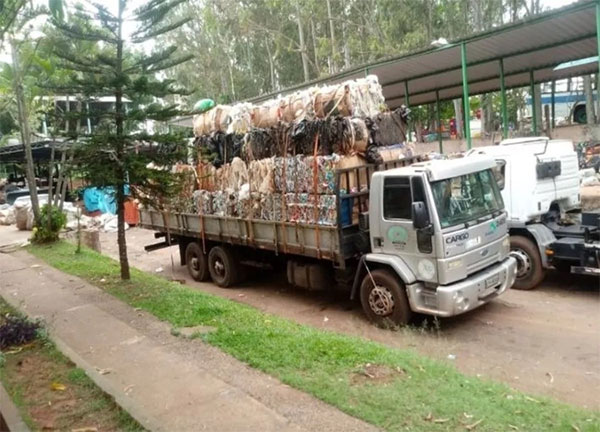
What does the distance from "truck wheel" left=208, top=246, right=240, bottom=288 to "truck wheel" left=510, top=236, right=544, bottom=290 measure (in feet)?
16.1

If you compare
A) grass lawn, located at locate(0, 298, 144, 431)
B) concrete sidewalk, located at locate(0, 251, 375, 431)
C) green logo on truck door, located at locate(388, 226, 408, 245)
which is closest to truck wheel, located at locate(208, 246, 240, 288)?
concrete sidewalk, located at locate(0, 251, 375, 431)

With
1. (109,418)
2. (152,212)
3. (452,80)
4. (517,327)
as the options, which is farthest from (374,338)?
(452,80)

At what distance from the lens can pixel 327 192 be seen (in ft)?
25.4

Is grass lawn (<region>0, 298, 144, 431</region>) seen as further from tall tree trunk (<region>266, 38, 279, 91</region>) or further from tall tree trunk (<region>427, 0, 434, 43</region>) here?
tall tree trunk (<region>266, 38, 279, 91</region>)

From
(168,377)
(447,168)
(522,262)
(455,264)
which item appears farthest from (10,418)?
(522,262)

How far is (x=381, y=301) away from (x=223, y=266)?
405 cm

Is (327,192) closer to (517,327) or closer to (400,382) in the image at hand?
(517,327)

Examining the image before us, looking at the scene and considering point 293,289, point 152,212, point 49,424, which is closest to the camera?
point 49,424

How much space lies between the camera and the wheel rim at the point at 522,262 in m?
8.38

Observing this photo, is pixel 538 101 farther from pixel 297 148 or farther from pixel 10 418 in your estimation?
pixel 10 418

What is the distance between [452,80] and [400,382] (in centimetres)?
1725

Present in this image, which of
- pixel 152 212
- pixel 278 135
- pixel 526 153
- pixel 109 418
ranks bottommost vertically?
pixel 109 418

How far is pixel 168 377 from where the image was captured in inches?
198

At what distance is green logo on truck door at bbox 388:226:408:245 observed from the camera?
6.90 m
